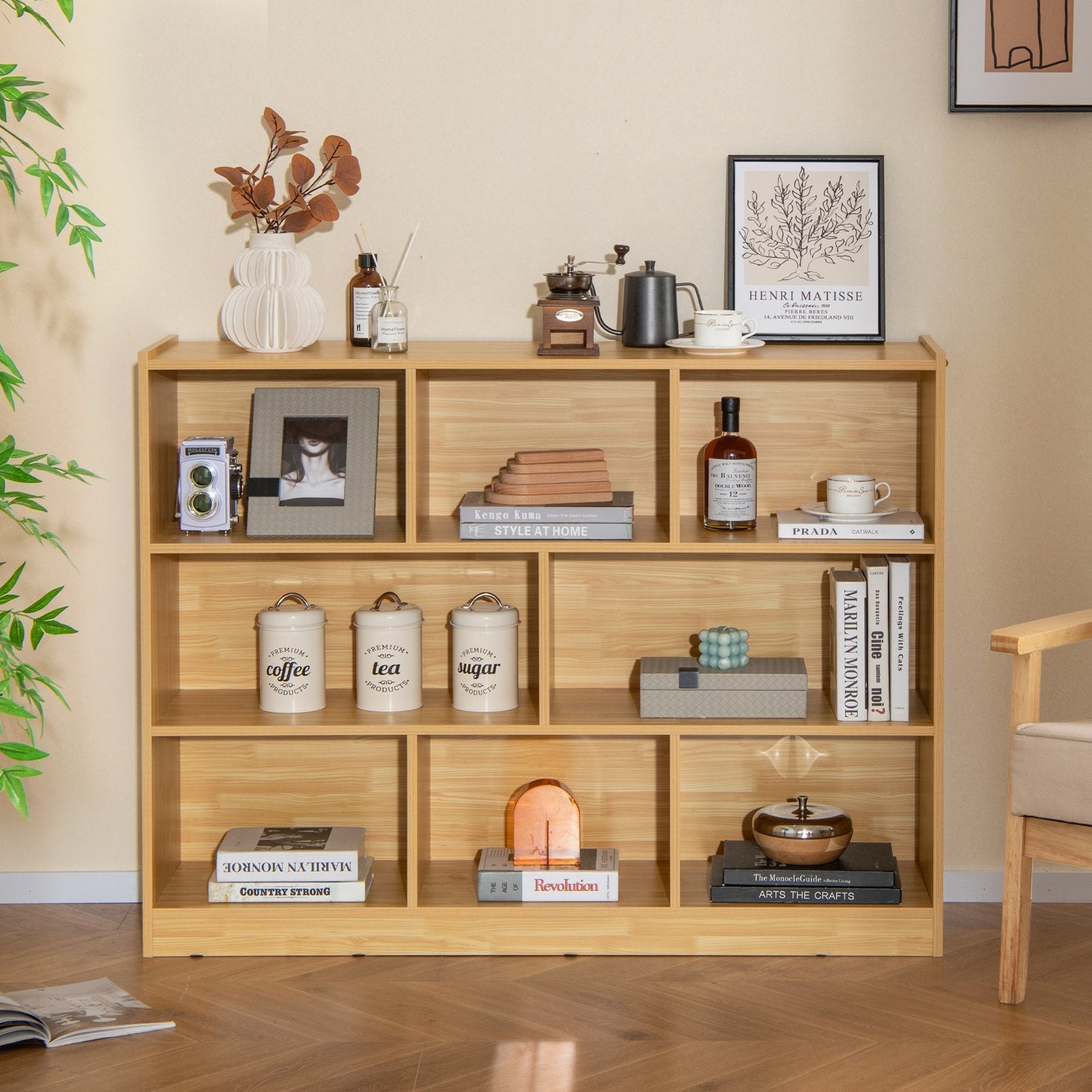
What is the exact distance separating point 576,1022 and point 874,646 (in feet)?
3.05

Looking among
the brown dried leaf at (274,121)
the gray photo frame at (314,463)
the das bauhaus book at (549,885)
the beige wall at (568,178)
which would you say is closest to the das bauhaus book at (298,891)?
the das bauhaus book at (549,885)

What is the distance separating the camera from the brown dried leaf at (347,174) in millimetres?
2871

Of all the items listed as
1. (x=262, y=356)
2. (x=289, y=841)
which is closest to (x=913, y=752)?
(x=289, y=841)

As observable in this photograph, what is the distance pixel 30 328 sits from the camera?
9.95ft

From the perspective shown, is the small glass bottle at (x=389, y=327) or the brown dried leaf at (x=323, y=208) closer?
the small glass bottle at (x=389, y=327)

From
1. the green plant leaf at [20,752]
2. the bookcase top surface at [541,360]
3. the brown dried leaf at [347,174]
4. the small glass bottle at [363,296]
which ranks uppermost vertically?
the brown dried leaf at [347,174]

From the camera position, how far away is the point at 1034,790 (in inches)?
97.7

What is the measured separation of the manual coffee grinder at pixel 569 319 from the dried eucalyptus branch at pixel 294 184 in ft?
1.59

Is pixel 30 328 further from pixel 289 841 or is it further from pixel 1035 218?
pixel 1035 218

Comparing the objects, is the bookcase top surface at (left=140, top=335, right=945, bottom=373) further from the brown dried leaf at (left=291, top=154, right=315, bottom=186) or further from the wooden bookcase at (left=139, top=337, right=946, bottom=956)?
the brown dried leaf at (left=291, top=154, right=315, bottom=186)

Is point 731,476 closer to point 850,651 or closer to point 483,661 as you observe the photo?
point 850,651

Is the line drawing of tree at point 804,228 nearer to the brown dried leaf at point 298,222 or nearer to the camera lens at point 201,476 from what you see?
the brown dried leaf at point 298,222

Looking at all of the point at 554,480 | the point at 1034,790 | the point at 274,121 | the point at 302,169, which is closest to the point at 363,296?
the point at 302,169

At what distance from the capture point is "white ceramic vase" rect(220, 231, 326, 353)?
9.39 feet
